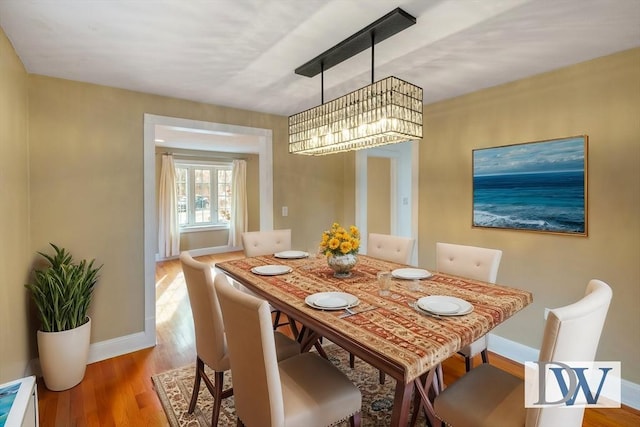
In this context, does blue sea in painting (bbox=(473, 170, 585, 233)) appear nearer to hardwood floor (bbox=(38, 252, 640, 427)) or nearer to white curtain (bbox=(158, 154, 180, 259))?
hardwood floor (bbox=(38, 252, 640, 427))

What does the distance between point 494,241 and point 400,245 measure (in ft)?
3.03

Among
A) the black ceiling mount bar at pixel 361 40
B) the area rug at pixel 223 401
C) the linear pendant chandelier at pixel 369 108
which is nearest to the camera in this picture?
the black ceiling mount bar at pixel 361 40

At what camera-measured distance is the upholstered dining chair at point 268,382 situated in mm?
1114

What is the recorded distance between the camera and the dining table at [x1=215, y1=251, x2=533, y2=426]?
1.09 m

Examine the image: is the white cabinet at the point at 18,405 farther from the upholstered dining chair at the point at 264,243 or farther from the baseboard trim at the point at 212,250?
the baseboard trim at the point at 212,250

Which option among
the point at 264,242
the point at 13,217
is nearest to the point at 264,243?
the point at 264,242

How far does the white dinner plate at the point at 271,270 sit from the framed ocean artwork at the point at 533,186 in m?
1.89

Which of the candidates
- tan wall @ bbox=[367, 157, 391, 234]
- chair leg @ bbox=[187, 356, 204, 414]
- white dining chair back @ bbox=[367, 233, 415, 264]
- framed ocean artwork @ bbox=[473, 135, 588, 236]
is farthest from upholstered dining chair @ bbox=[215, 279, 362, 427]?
tan wall @ bbox=[367, 157, 391, 234]

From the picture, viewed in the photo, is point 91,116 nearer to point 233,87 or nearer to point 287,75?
point 233,87

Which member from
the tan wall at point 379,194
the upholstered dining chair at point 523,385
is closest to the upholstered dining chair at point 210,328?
the upholstered dining chair at point 523,385

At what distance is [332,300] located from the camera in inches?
60.1

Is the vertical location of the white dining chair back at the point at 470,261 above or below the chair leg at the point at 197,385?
above

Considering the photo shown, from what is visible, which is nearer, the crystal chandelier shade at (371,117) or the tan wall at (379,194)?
the crystal chandelier shade at (371,117)

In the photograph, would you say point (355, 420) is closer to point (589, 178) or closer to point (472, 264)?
point (472, 264)
